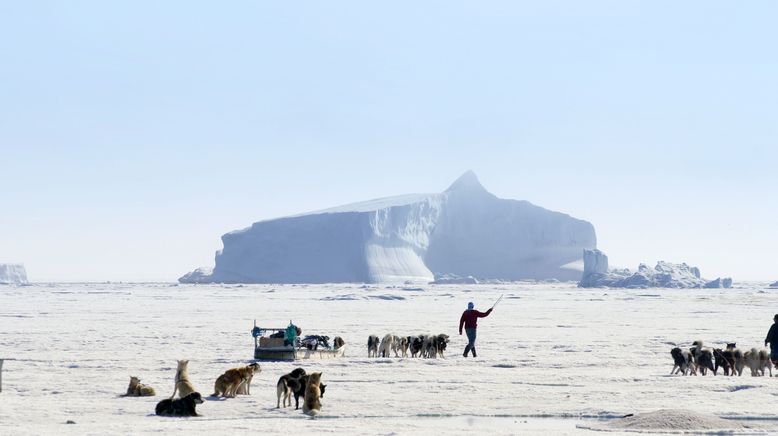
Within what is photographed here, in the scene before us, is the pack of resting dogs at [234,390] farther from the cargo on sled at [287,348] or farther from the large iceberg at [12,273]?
the large iceberg at [12,273]

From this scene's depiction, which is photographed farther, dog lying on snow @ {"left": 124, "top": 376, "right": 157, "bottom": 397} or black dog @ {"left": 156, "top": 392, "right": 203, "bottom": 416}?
dog lying on snow @ {"left": 124, "top": 376, "right": 157, "bottom": 397}

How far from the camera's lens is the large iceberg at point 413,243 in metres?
85.4

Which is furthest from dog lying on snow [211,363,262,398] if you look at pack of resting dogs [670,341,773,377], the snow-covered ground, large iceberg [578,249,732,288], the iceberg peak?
the iceberg peak

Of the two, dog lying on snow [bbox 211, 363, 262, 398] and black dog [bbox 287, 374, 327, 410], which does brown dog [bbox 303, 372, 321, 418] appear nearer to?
black dog [bbox 287, 374, 327, 410]

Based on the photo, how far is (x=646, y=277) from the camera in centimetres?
7938

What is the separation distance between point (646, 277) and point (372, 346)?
2578 inches

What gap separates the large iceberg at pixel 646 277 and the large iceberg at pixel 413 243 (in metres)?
11.2

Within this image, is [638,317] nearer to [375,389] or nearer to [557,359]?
[557,359]

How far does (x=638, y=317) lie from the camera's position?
107ft

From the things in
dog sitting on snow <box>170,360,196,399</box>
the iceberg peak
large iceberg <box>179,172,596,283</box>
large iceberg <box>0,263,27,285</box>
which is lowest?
dog sitting on snow <box>170,360,196,399</box>

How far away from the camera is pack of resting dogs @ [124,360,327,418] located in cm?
1017

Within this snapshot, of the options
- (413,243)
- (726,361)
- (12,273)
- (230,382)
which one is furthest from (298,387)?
(12,273)

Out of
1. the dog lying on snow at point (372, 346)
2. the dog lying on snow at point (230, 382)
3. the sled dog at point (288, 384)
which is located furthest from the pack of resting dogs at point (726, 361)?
the dog lying on snow at point (230, 382)

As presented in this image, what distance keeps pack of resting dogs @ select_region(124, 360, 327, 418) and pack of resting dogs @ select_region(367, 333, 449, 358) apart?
5410mm
